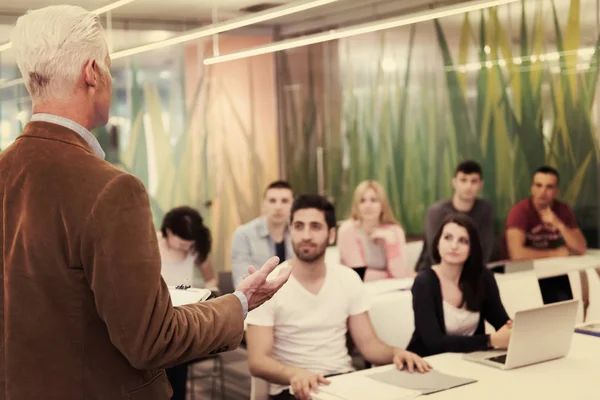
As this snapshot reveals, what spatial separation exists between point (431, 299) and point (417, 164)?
4.40 m

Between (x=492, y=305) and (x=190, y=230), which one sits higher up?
(x=190, y=230)

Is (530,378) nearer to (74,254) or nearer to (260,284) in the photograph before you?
(260,284)

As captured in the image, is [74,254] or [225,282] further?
[225,282]

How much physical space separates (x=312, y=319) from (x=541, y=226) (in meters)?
A: 3.47

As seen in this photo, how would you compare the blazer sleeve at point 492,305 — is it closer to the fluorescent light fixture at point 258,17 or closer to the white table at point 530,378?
the white table at point 530,378

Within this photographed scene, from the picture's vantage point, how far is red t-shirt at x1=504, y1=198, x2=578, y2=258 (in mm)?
6312

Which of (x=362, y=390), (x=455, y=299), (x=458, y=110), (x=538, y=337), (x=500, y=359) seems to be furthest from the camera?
(x=458, y=110)

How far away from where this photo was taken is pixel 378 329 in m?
3.97

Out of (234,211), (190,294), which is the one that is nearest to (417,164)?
(234,211)

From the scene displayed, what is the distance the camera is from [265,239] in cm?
545

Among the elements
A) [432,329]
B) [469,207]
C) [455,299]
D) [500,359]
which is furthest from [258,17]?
[469,207]

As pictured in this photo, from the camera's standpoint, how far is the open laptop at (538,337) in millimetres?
2973

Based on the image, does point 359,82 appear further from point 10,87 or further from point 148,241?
point 148,241

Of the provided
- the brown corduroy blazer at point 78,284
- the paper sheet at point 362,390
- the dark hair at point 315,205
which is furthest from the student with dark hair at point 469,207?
the brown corduroy blazer at point 78,284
